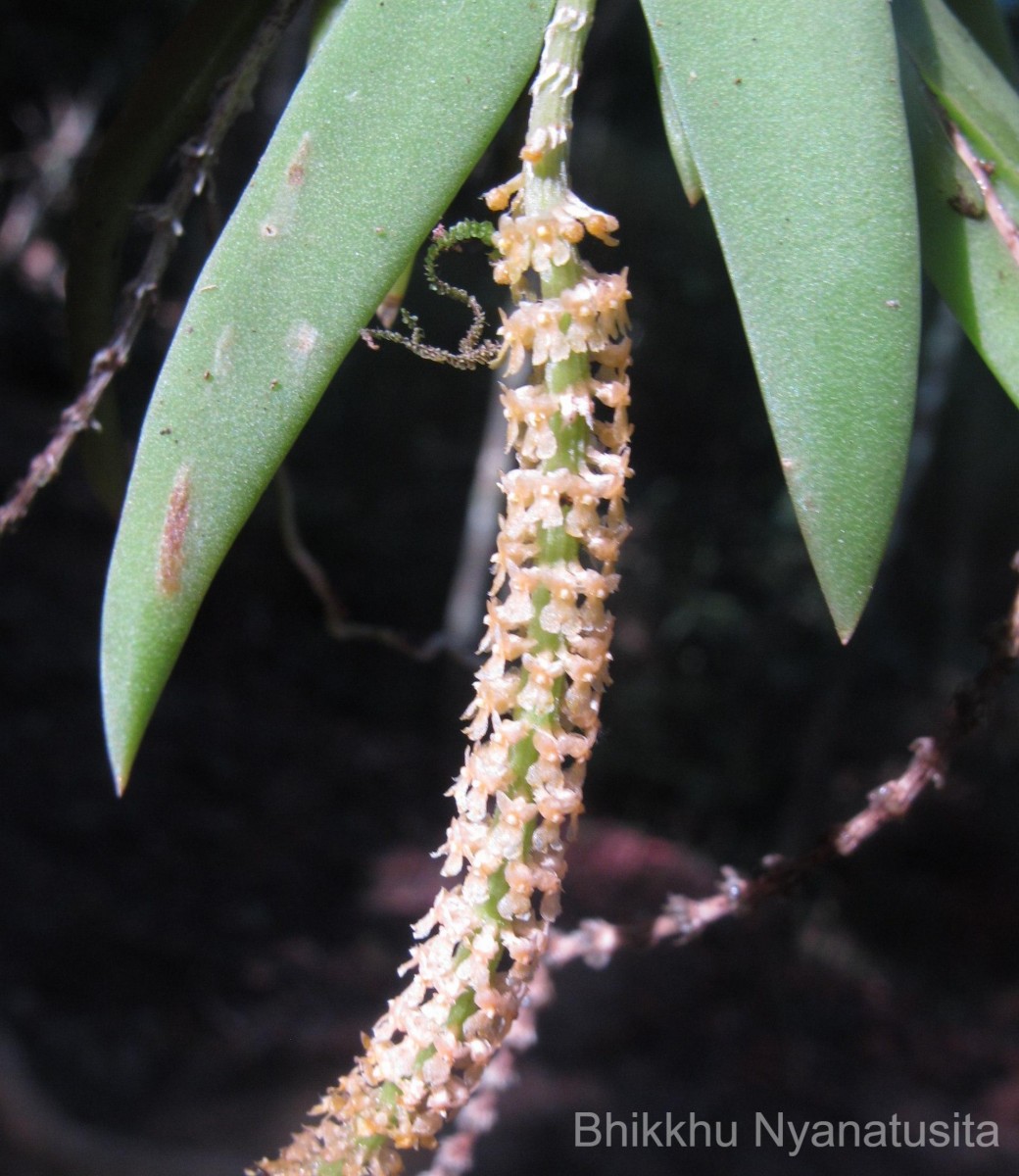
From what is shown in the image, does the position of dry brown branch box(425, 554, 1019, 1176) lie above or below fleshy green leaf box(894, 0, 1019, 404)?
below

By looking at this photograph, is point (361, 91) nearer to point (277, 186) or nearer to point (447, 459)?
point (277, 186)

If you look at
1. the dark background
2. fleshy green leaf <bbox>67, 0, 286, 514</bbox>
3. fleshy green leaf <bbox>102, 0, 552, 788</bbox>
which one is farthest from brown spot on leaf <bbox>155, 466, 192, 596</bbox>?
the dark background

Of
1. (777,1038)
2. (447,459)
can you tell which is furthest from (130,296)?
(447,459)

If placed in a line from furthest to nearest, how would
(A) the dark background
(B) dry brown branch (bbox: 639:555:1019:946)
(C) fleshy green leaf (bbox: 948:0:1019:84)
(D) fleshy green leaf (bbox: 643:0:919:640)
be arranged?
(A) the dark background < (C) fleshy green leaf (bbox: 948:0:1019:84) < (B) dry brown branch (bbox: 639:555:1019:946) < (D) fleshy green leaf (bbox: 643:0:919:640)

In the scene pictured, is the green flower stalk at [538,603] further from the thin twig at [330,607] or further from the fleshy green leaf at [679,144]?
the thin twig at [330,607]

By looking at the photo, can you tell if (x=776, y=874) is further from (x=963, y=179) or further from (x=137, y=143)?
(x=137, y=143)

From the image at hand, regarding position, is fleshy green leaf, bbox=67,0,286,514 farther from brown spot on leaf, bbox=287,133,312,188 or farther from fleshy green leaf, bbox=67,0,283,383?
brown spot on leaf, bbox=287,133,312,188

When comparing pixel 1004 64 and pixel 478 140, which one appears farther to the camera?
pixel 1004 64
